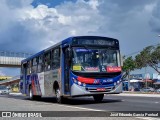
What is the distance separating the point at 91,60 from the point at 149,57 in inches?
2063

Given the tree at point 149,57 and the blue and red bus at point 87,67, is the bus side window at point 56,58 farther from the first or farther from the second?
the tree at point 149,57

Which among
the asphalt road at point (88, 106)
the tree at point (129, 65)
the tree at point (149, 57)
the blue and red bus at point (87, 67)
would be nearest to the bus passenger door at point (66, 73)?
the blue and red bus at point (87, 67)

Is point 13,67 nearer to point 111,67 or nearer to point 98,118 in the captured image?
point 111,67

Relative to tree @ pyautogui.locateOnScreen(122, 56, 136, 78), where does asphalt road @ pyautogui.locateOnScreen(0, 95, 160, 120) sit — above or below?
below

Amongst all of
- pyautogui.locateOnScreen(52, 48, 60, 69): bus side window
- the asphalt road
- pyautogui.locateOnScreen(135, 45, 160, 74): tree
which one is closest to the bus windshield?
the asphalt road

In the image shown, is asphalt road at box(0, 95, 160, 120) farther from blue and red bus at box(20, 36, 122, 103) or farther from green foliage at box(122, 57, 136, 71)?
green foliage at box(122, 57, 136, 71)

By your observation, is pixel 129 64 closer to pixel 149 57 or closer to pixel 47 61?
pixel 149 57

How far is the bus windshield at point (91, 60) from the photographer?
61.6ft

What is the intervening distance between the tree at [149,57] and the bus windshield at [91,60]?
50.4 m

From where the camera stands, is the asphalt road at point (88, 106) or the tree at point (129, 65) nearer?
the asphalt road at point (88, 106)

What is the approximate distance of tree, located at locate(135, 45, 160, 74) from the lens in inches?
2709

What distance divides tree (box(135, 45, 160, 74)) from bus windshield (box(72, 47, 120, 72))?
165 feet

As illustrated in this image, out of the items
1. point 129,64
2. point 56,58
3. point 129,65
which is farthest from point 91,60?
point 129,64

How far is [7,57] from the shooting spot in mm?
68938
